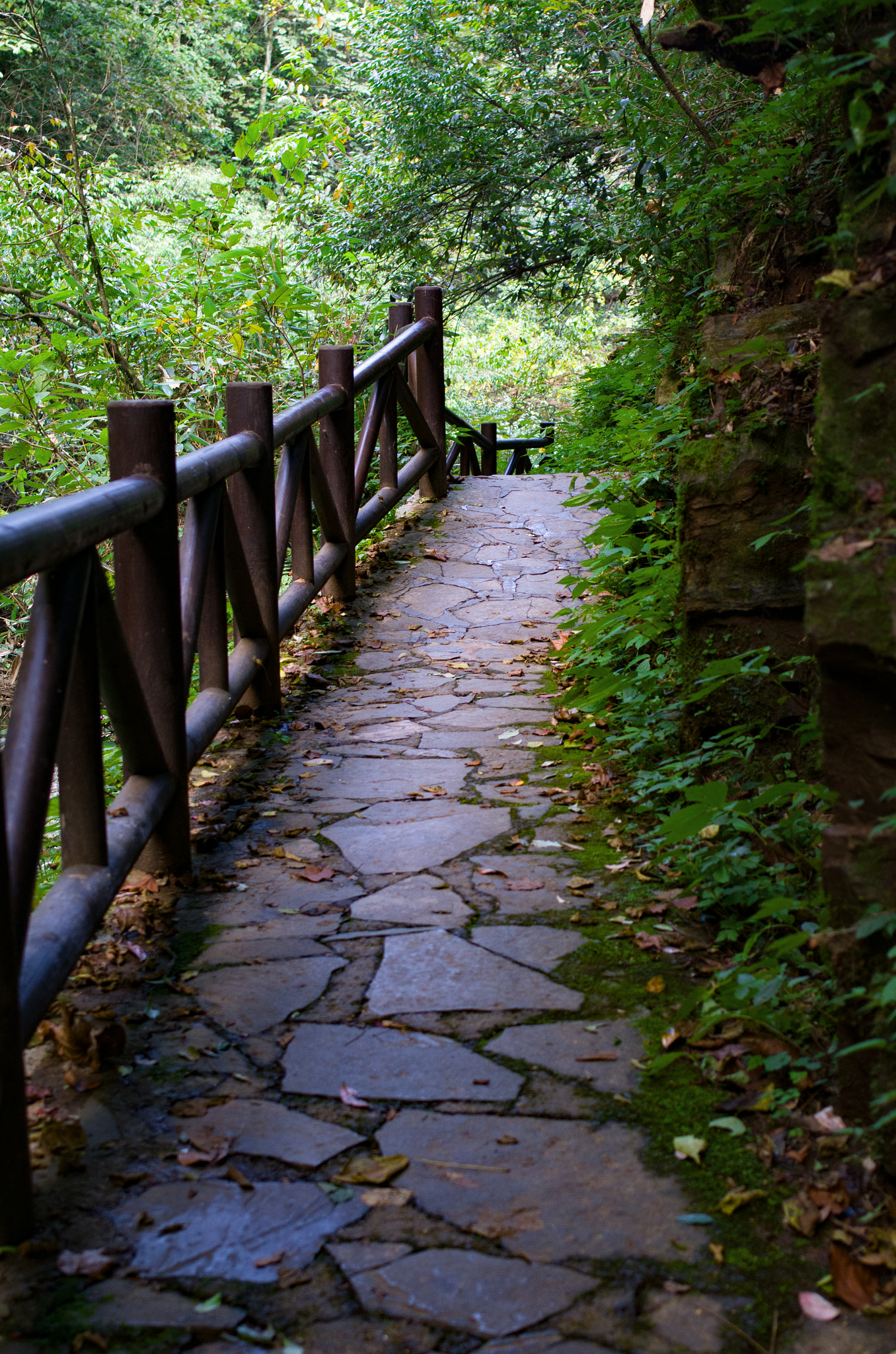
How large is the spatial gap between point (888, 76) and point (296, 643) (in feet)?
13.0

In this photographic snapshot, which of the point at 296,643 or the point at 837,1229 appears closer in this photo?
the point at 837,1229

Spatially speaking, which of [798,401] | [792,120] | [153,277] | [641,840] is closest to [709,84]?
[792,120]

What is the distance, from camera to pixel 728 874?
2635mm

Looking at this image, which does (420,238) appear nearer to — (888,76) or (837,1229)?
(888,76)

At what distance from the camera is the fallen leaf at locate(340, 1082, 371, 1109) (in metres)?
2.09

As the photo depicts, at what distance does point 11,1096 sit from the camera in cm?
170

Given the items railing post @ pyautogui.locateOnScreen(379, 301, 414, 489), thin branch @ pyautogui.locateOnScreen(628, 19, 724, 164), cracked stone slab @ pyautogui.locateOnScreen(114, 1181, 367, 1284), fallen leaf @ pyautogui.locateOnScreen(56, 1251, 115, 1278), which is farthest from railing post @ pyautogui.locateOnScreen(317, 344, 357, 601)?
fallen leaf @ pyautogui.locateOnScreen(56, 1251, 115, 1278)

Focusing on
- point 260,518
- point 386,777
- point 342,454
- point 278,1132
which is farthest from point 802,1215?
point 342,454

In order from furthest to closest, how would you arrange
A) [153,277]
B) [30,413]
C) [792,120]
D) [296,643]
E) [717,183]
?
[153,277] → [30,413] → [296,643] → [717,183] → [792,120]

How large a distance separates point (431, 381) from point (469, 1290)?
721cm

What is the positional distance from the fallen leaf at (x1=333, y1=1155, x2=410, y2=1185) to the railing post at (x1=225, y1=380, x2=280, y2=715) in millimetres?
2571

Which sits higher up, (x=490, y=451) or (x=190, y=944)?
(x=490, y=451)

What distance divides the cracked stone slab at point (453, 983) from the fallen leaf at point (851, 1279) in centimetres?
82

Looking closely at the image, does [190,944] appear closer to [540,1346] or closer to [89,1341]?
[89,1341]
